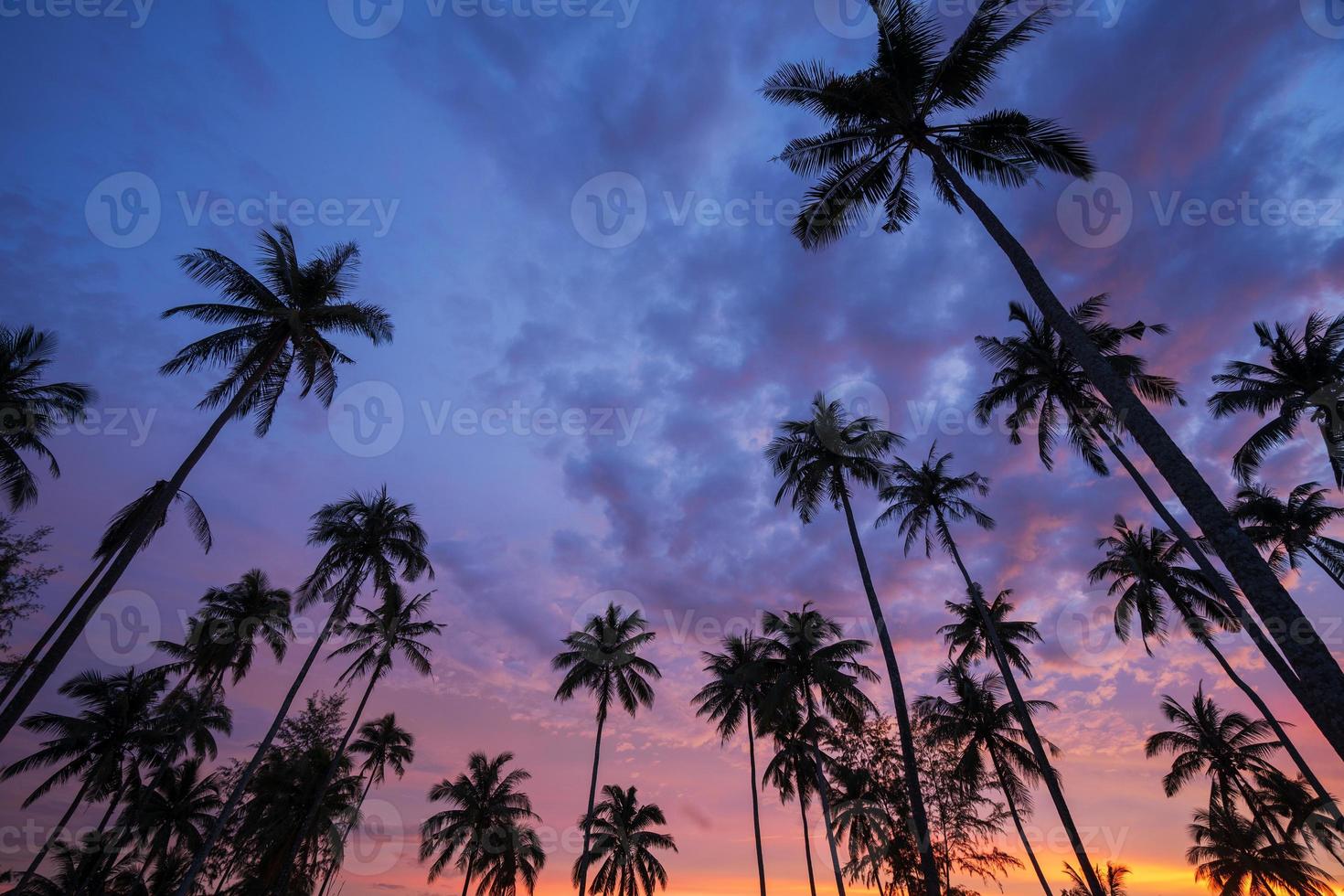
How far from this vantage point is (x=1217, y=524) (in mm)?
7043

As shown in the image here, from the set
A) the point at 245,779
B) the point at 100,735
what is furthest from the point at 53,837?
the point at 245,779

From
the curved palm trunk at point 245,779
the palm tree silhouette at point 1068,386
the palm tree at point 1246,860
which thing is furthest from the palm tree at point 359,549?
the palm tree at point 1246,860

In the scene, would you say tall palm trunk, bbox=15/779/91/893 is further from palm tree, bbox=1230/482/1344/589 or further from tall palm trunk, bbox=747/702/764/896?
palm tree, bbox=1230/482/1344/589

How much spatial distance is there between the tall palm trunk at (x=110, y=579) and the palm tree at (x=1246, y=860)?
49.5m

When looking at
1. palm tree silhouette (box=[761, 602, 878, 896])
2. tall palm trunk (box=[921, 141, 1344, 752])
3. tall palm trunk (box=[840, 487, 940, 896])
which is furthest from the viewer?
palm tree silhouette (box=[761, 602, 878, 896])

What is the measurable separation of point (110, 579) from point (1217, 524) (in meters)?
21.6

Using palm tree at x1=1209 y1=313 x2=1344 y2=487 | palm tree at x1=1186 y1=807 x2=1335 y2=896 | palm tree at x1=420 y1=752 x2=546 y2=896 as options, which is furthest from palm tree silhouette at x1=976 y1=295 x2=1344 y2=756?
palm tree at x1=420 y1=752 x2=546 y2=896

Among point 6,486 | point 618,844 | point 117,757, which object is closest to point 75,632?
point 6,486

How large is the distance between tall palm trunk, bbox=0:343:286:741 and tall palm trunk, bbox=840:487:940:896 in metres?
22.5

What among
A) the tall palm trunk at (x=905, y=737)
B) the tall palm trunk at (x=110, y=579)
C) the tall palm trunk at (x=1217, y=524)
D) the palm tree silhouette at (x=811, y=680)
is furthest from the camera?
the palm tree silhouette at (x=811, y=680)

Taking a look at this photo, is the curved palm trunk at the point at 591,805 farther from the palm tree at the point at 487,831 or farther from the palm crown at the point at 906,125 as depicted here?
the palm crown at the point at 906,125

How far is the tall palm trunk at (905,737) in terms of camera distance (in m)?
16.6

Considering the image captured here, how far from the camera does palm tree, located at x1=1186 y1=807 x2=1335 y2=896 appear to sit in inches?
1164

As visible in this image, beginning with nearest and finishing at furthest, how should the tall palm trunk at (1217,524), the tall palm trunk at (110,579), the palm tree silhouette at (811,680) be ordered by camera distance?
the tall palm trunk at (1217,524)
the tall palm trunk at (110,579)
the palm tree silhouette at (811,680)
